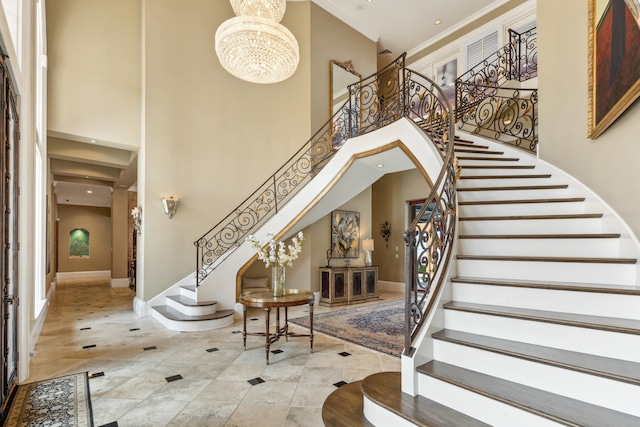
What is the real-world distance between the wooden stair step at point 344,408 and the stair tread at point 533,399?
2.12 feet

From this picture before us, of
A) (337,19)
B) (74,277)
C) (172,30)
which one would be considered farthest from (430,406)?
(74,277)

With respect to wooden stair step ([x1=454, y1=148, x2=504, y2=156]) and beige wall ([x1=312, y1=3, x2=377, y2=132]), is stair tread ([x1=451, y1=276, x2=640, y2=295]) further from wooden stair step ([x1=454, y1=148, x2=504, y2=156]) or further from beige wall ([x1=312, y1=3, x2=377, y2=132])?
beige wall ([x1=312, y1=3, x2=377, y2=132])

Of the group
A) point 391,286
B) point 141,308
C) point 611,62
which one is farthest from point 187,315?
point 611,62

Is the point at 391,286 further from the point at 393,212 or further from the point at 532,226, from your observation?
the point at 532,226

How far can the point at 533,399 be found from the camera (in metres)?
1.87

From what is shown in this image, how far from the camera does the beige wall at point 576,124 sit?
279 cm

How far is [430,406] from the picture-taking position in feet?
7.06

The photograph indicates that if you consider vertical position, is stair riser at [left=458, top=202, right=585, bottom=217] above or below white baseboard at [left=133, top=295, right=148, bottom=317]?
above

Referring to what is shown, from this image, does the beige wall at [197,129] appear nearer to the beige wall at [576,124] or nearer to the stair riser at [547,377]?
the beige wall at [576,124]

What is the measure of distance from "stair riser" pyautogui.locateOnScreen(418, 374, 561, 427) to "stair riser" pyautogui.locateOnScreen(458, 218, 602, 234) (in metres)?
1.65

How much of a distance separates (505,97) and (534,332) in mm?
5483

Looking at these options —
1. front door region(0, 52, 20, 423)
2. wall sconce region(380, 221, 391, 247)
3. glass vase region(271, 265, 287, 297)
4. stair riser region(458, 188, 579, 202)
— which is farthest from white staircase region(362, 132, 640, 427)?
wall sconce region(380, 221, 391, 247)

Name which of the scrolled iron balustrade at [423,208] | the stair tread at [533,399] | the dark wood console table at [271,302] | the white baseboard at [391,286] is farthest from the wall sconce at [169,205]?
the white baseboard at [391,286]

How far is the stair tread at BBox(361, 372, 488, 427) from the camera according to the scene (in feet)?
6.46
